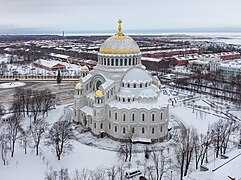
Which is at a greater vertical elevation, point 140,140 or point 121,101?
point 121,101

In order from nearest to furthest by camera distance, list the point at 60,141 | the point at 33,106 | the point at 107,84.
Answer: the point at 60,141
the point at 107,84
the point at 33,106

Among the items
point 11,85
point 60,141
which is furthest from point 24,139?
point 11,85

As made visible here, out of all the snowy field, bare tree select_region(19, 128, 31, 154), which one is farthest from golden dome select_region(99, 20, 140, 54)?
the snowy field

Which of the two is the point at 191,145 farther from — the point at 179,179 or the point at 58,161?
the point at 58,161

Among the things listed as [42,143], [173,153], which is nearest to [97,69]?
[42,143]

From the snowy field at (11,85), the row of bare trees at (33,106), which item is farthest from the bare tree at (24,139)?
the snowy field at (11,85)

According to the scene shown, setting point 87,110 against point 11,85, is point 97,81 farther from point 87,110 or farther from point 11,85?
point 11,85

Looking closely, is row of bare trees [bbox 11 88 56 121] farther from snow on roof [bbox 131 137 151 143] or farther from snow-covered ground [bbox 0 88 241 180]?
snow on roof [bbox 131 137 151 143]

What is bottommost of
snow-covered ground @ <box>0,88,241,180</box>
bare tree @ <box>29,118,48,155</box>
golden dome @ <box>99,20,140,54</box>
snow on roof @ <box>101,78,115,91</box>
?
snow-covered ground @ <box>0,88,241,180</box>
